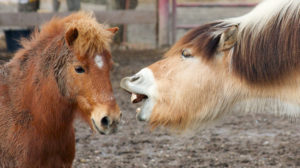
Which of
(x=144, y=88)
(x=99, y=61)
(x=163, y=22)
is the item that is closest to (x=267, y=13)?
(x=144, y=88)

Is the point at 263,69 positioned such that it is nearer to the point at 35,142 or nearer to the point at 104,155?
the point at 35,142

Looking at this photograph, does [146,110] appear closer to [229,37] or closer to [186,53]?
[186,53]

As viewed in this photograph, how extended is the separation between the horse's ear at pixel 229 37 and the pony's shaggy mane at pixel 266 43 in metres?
0.03

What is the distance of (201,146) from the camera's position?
5668mm

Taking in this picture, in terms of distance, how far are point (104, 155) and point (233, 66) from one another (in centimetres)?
276

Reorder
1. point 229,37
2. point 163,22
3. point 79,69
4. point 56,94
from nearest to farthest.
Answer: point 229,37 → point 79,69 → point 56,94 → point 163,22

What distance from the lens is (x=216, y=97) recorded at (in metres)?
3.13

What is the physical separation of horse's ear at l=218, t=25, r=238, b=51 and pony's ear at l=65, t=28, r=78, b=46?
43.6 inches

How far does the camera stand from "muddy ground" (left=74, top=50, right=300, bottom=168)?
5156 millimetres

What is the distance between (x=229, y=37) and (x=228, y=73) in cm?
24

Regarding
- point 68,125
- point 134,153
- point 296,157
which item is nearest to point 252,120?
point 296,157

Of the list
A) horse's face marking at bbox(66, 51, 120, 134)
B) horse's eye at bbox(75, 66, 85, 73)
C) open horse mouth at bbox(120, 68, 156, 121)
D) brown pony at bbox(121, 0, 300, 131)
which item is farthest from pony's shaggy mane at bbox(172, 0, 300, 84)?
horse's eye at bbox(75, 66, 85, 73)

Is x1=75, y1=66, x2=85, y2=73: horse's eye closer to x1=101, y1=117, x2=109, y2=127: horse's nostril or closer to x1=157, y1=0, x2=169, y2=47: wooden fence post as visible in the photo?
x1=101, y1=117, x2=109, y2=127: horse's nostril

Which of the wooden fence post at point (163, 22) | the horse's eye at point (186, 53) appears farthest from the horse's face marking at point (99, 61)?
the wooden fence post at point (163, 22)
